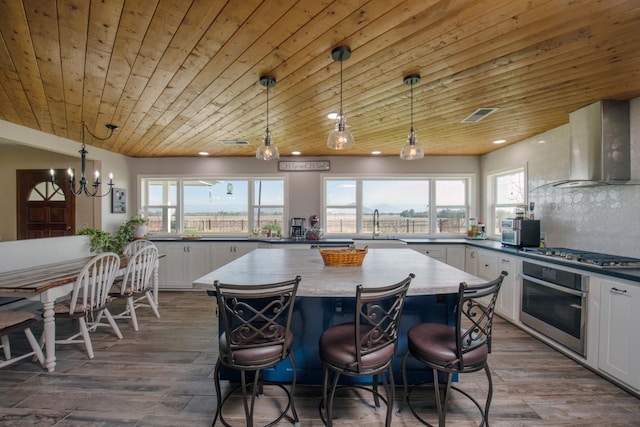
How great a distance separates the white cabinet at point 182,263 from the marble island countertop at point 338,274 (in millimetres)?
2488

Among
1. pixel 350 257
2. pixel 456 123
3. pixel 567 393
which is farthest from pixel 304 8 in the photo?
pixel 567 393

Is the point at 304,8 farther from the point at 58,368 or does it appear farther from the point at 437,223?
the point at 437,223

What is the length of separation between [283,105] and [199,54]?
39.4 inches

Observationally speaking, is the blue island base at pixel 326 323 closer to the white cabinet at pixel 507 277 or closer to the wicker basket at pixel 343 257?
the wicker basket at pixel 343 257

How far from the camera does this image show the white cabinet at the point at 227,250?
15.6 feet

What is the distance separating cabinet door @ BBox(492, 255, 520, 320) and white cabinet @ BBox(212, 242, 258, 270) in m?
3.76

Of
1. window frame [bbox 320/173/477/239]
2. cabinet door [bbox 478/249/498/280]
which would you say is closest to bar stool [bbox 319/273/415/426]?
cabinet door [bbox 478/249/498/280]

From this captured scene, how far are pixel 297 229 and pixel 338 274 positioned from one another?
120 inches

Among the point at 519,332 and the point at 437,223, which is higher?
the point at 437,223

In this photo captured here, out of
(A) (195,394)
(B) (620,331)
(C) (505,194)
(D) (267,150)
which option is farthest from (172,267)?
(C) (505,194)

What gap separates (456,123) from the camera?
324 cm

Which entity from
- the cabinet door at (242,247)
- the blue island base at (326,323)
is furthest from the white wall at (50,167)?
the blue island base at (326,323)

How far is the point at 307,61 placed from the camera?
194 centimetres

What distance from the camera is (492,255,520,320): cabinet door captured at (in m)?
3.17
